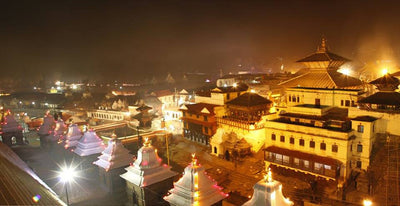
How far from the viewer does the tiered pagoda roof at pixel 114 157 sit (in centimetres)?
1645

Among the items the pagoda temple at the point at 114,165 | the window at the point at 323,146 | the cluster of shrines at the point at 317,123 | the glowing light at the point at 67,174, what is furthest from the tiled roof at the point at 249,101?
the glowing light at the point at 67,174

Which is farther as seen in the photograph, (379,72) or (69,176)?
(379,72)

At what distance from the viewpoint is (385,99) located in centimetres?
2569

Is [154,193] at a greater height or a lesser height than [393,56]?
lesser

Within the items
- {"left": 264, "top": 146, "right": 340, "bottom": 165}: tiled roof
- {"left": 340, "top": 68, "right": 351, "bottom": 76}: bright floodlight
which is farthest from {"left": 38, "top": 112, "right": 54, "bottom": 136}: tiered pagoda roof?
{"left": 340, "top": 68, "right": 351, "bottom": 76}: bright floodlight

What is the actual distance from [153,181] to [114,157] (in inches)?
146

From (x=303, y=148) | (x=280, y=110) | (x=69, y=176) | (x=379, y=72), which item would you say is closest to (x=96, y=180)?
(x=69, y=176)

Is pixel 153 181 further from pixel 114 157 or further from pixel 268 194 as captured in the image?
pixel 268 194

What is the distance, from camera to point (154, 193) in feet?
47.7

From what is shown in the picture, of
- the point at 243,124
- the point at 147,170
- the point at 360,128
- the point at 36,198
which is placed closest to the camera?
the point at 36,198

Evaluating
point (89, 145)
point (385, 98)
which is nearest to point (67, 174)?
point (89, 145)

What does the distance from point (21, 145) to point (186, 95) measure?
153 feet

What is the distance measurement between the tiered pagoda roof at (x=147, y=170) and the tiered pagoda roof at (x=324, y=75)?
23.6m

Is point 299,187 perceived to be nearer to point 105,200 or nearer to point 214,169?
point 214,169
